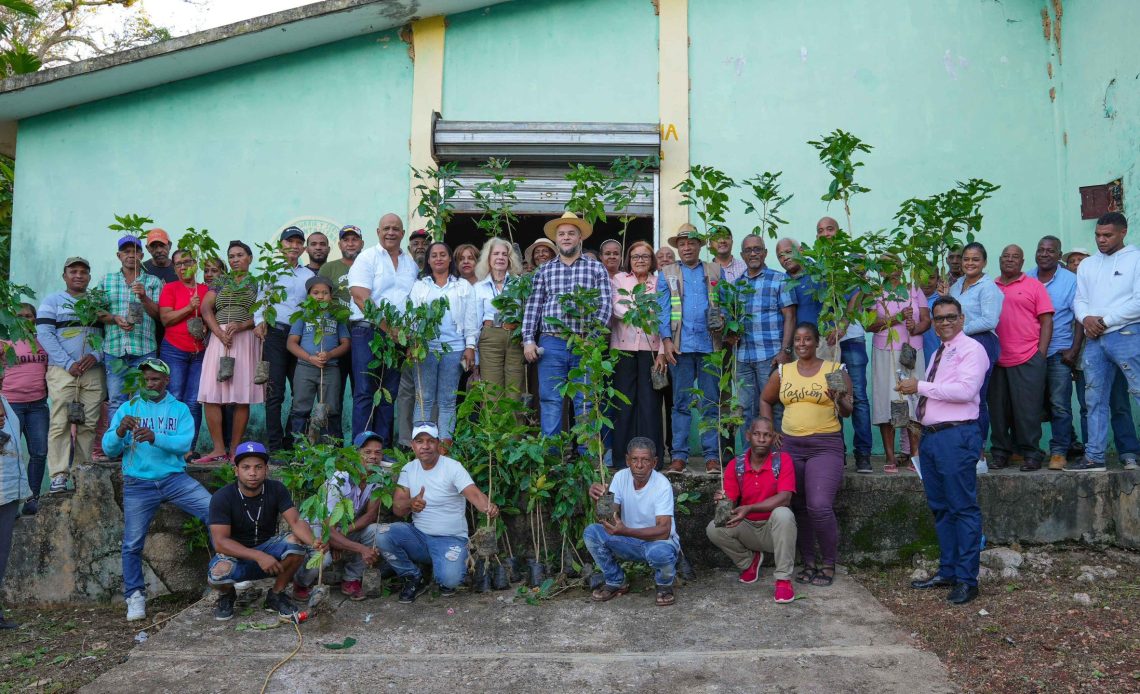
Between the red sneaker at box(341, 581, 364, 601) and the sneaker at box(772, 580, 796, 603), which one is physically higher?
the sneaker at box(772, 580, 796, 603)

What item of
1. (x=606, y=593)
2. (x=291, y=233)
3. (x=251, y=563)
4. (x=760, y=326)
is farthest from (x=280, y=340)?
(x=760, y=326)

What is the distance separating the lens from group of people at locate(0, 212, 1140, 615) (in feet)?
17.6

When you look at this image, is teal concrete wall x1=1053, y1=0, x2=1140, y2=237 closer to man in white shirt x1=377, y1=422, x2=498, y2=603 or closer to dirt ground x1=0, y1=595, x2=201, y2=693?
man in white shirt x1=377, y1=422, x2=498, y2=603

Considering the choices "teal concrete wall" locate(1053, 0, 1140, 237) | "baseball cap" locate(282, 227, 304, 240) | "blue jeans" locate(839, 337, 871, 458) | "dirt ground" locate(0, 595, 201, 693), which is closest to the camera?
"dirt ground" locate(0, 595, 201, 693)

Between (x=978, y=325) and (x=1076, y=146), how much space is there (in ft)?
9.27

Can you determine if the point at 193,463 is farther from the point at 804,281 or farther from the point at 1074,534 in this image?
the point at 1074,534

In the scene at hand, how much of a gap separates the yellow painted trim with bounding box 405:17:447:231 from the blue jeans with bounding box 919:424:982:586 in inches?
192

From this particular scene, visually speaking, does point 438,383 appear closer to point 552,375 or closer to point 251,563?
point 552,375

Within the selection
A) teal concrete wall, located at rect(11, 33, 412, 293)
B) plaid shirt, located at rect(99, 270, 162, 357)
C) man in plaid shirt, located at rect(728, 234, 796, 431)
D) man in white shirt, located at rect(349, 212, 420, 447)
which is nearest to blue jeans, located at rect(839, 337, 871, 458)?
man in plaid shirt, located at rect(728, 234, 796, 431)

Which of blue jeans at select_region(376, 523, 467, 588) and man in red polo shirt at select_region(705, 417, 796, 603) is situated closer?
man in red polo shirt at select_region(705, 417, 796, 603)

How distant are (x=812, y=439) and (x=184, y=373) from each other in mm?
4645

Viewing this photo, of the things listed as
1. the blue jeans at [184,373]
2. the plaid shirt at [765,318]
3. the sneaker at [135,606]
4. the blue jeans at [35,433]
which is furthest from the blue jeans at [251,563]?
the plaid shirt at [765,318]

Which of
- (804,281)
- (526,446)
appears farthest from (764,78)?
(526,446)

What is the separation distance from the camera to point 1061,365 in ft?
20.4
